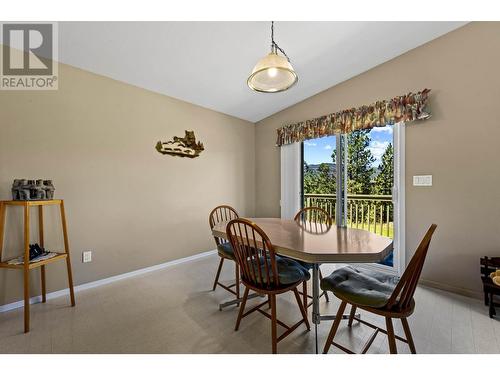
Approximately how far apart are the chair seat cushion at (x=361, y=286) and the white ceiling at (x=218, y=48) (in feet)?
7.12

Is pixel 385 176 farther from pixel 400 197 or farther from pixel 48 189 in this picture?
pixel 48 189

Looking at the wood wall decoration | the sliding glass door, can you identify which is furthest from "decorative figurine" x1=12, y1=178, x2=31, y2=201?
the sliding glass door

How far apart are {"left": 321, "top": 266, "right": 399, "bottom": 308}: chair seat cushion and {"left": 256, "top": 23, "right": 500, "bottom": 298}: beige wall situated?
140 centimetres

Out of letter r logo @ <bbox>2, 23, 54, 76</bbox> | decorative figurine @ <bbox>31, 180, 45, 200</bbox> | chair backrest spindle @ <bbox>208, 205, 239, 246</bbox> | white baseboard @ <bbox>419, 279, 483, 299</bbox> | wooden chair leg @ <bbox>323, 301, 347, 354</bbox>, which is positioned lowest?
white baseboard @ <bbox>419, 279, 483, 299</bbox>

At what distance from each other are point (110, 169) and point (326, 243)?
2.47m

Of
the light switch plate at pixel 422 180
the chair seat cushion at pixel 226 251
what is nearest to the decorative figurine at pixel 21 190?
the chair seat cushion at pixel 226 251

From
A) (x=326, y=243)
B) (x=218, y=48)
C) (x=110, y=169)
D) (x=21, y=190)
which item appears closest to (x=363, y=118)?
(x=218, y=48)

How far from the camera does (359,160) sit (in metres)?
3.63

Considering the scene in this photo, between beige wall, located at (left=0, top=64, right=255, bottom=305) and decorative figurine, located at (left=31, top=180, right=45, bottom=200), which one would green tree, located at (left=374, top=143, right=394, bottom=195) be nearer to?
beige wall, located at (left=0, top=64, right=255, bottom=305)

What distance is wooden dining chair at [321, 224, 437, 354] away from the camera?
1.17m
